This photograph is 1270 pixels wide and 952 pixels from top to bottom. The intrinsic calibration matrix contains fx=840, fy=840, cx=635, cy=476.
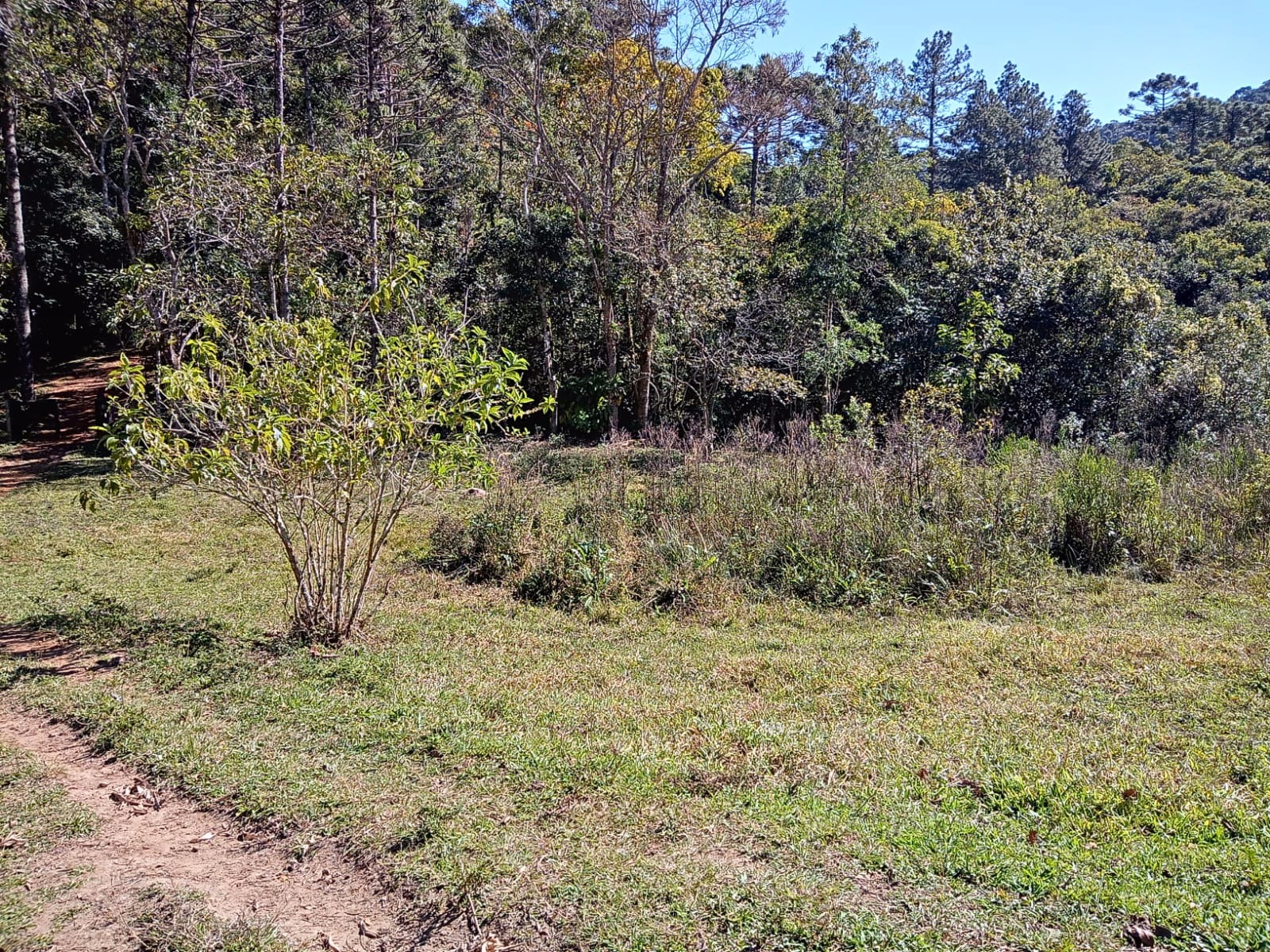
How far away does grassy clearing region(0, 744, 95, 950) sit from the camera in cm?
316

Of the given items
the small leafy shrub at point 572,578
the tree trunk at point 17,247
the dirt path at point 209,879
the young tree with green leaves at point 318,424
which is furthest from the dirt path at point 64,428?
the dirt path at point 209,879

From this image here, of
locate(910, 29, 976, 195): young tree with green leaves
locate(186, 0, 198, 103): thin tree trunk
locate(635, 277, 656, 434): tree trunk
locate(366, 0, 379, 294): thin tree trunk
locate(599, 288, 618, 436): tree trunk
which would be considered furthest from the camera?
locate(910, 29, 976, 195): young tree with green leaves

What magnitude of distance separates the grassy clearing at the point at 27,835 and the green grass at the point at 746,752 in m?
0.40

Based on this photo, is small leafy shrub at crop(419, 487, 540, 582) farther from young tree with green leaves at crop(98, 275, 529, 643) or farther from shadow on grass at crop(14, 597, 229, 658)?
shadow on grass at crop(14, 597, 229, 658)

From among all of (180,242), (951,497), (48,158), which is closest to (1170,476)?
(951,497)

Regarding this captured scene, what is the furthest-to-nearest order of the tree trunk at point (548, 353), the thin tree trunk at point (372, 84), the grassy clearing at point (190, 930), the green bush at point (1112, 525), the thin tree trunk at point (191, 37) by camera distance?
1. the tree trunk at point (548, 353)
2. the thin tree trunk at point (372, 84)
3. the thin tree trunk at point (191, 37)
4. the green bush at point (1112, 525)
5. the grassy clearing at point (190, 930)

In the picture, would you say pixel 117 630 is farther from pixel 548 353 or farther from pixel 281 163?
pixel 548 353

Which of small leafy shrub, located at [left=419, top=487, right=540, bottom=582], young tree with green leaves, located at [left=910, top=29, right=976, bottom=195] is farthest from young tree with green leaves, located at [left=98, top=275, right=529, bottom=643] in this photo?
young tree with green leaves, located at [left=910, top=29, right=976, bottom=195]

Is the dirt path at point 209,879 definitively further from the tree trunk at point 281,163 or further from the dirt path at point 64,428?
the tree trunk at point 281,163

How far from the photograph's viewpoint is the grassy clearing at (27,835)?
3.16 meters

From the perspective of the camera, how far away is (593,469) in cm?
1235

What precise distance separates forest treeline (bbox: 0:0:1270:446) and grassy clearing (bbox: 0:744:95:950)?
24.2 ft

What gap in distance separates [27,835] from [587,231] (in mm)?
14778

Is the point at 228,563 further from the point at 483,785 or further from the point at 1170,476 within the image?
the point at 1170,476
